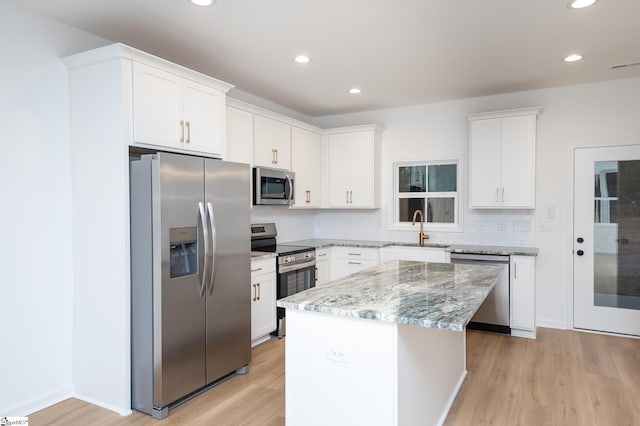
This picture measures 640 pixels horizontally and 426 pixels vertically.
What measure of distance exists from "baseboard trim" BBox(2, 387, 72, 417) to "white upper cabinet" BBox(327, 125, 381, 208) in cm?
357

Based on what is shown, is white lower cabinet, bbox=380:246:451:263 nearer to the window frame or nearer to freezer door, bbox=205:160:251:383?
the window frame

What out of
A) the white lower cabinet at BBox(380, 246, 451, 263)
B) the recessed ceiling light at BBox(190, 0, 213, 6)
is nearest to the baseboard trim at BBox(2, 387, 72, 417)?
the recessed ceiling light at BBox(190, 0, 213, 6)

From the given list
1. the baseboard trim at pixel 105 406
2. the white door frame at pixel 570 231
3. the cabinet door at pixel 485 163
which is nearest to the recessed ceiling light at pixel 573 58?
the cabinet door at pixel 485 163

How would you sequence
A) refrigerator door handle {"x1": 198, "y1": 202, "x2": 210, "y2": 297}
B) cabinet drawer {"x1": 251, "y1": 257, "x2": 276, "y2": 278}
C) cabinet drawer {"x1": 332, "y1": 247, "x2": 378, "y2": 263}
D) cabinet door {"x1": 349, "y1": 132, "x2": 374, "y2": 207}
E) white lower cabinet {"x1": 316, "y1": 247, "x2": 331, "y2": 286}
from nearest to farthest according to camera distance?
1. refrigerator door handle {"x1": 198, "y1": 202, "x2": 210, "y2": 297}
2. cabinet drawer {"x1": 251, "y1": 257, "x2": 276, "y2": 278}
3. white lower cabinet {"x1": 316, "y1": 247, "x2": 331, "y2": 286}
4. cabinet drawer {"x1": 332, "y1": 247, "x2": 378, "y2": 263}
5. cabinet door {"x1": 349, "y1": 132, "x2": 374, "y2": 207}

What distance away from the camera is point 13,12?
103 inches

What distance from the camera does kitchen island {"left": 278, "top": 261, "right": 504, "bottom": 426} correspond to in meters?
1.81

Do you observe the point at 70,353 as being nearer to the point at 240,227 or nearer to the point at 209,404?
the point at 209,404

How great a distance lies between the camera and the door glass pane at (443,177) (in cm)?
508

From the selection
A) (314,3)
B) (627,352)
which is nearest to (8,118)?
(314,3)

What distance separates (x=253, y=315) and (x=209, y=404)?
3.52 ft

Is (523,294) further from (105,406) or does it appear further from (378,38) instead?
(105,406)

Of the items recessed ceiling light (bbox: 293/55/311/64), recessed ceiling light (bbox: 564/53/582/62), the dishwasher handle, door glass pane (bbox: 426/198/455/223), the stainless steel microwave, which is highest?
recessed ceiling light (bbox: 293/55/311/64)

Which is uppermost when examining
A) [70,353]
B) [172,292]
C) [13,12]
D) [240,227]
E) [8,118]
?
[13,12]

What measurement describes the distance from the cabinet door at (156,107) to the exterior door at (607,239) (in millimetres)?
4157
